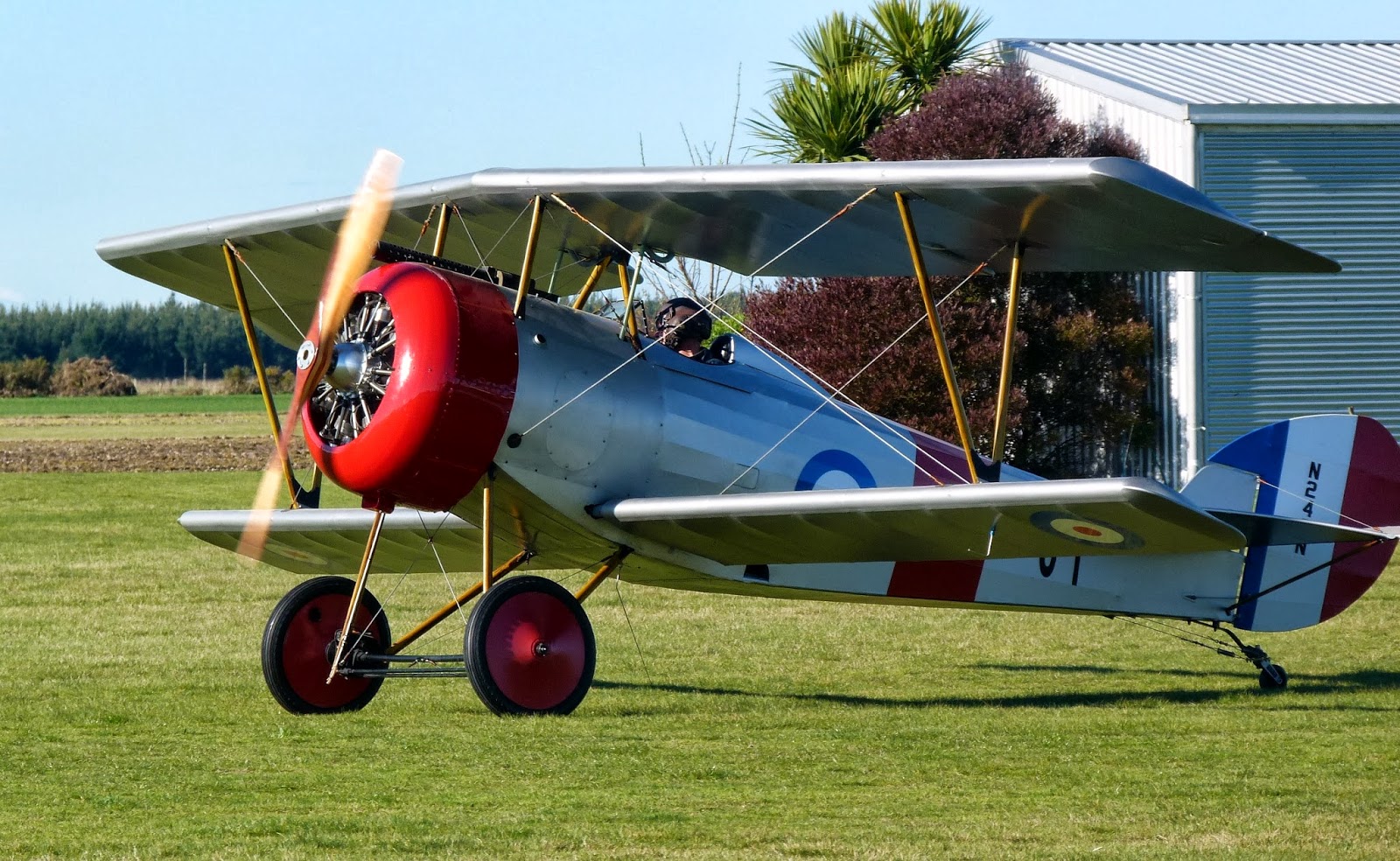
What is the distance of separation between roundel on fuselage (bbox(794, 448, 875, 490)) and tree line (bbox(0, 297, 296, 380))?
101177mm

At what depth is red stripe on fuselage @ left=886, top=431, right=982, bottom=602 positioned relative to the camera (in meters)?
9.82

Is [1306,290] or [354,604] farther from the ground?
[1306,290]

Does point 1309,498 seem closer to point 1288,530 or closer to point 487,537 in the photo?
A: point 1288,530

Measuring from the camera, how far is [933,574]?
984 cm

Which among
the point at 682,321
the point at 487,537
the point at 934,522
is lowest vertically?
the point at 487,537

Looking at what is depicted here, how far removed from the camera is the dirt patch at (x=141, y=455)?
31062 mm

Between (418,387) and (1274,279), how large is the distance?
1640 centimetres

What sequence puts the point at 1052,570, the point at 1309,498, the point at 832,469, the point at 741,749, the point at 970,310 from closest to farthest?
the point at 741,749, the point at 832,469, the point at 1052,570, the point at 1309,498, the point at 970,310

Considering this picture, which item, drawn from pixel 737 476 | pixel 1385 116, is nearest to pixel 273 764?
pixel 737 476

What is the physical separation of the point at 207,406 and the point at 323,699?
56308 millimetres

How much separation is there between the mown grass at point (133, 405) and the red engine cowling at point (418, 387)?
51.0 m

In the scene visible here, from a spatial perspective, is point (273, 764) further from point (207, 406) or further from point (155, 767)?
point (207, 406)

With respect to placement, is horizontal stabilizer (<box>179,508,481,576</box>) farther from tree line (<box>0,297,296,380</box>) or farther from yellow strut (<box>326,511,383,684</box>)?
tree line (<box>0,297,296,380</box>)

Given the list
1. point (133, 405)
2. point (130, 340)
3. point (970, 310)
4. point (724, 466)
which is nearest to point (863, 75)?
point (970, 310)
